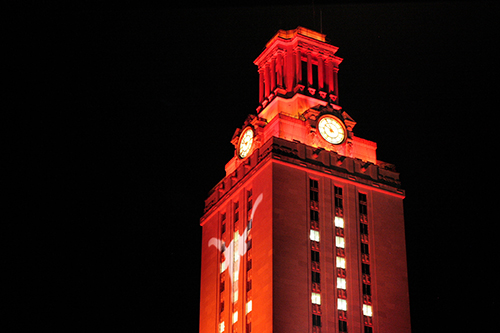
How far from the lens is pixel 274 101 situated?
123562mm

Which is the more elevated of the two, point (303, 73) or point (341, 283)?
point (303, 73)

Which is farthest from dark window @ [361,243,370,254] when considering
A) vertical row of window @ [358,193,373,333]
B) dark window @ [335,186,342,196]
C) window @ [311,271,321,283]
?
window @ [311,271,321,283]

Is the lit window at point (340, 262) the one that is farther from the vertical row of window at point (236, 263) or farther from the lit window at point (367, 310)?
the vertical row of window at point (236, 263)

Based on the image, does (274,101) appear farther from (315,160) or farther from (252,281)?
(252,281)

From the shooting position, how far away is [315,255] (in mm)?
109312

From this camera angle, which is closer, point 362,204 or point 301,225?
point 301,225

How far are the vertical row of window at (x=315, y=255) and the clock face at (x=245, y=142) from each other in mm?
10989

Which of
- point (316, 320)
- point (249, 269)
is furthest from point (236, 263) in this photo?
point (316, 320)

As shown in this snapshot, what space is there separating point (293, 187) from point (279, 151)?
15.6 ft

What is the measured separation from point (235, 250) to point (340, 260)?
1338cm

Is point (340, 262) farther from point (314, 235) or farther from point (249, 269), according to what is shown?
point (249, 269)

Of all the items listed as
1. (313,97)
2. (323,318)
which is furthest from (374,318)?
(313,97)

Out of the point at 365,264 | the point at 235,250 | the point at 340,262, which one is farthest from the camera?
the point at 235,250

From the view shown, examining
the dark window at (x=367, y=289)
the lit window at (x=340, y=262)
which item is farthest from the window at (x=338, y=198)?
the dark window at (x=367, y=289)
